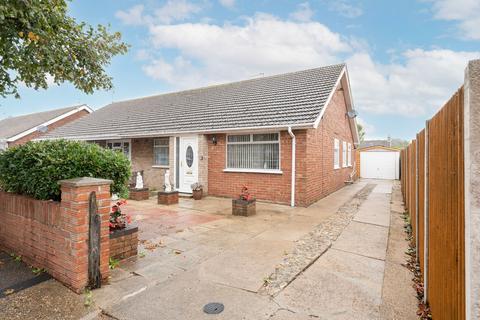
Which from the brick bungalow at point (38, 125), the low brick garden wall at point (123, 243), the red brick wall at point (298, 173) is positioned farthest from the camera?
the brick bungalow at point (38, 125)

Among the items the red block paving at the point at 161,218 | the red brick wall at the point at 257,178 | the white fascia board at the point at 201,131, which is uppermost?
the white fascia board at the point at 201,131

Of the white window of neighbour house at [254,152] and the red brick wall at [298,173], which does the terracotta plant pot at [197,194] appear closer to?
the red brick wall at [298,173]

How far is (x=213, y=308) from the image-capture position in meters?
2.87

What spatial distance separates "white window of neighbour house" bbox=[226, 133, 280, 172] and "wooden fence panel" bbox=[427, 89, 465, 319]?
6954 millimetres

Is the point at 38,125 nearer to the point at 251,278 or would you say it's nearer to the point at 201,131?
the point at 201,131

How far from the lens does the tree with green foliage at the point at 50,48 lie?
4.18 metres

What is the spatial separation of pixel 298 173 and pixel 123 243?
21.0 feet

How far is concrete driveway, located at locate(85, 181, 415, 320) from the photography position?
2898 millimetres

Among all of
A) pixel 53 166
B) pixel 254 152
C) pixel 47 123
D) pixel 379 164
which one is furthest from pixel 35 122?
pixel 379 164

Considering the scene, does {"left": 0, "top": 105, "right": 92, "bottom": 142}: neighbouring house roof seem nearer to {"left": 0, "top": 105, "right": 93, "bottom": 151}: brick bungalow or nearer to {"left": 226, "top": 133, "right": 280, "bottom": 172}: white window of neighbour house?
{"left": 0, "top": 105, "right": 93, "bottom": 151}: brick bungalow

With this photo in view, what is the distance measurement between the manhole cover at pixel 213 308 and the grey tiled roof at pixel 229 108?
6753 millimetres

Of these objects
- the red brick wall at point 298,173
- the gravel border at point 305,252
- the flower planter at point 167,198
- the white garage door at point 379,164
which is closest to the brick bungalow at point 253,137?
the red brick wall at point 298,173

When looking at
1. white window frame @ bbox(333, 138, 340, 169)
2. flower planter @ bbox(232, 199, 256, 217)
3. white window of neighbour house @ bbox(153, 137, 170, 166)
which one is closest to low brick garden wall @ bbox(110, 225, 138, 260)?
flower planter @ bbox(232, 199, 256, 217)

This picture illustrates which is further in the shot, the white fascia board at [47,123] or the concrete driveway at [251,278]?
the white fascia board at [47,123]
